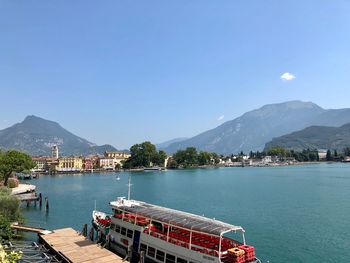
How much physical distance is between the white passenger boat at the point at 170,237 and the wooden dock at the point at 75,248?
9.13 ft

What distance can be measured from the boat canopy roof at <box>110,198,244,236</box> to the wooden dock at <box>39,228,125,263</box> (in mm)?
5025

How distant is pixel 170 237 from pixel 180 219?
6.45 feet

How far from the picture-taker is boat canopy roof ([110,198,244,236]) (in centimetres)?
2666

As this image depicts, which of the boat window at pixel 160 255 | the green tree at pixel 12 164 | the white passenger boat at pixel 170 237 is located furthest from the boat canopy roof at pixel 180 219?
the green tree at pixel 12 164

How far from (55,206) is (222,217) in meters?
39.5

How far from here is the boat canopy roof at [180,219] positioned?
26658mm

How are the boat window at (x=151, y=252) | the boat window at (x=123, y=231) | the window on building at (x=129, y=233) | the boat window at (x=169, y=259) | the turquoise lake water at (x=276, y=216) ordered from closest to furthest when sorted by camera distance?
the boat window at (x=169, y=259) < the boat window at (x=151, y=252) < the window on building at (x=129, y=233) < the boat window at (x=123, y=231) < the turquoise lake water at (x=276, y=216)

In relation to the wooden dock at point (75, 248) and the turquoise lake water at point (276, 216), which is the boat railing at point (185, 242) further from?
the turquoise lake water at point (276, 216)

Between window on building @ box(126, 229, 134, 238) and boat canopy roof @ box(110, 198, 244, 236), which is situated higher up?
boat canopy roof @ box(110, 198, 244, 236)

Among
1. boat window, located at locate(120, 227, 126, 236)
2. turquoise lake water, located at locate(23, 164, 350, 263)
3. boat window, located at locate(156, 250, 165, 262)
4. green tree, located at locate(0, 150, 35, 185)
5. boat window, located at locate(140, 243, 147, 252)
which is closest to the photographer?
boat window, located at locate(156, 250, 165, 262)

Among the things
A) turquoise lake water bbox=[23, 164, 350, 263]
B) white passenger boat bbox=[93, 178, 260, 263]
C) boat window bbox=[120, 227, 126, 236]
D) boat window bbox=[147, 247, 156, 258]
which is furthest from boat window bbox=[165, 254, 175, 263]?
turquoise lake water bbox=[23, 164, 350, 263]

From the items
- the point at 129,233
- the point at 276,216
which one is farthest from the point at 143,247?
the point at 276,216

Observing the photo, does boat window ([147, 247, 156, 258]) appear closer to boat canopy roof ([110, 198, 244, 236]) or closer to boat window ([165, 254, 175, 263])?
boat window ([165, 254, 175, 263])

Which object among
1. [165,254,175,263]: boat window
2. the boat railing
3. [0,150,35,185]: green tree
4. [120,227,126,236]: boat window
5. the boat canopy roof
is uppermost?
[0,150,35,185]: green tree
